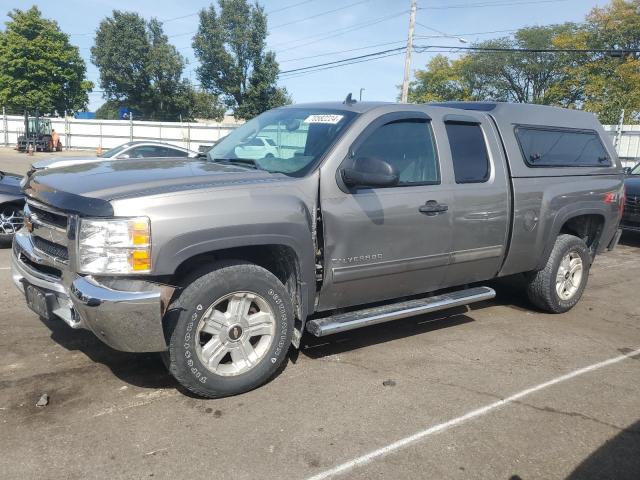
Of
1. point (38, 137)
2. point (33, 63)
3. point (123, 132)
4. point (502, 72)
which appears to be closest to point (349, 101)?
point (123, 132)

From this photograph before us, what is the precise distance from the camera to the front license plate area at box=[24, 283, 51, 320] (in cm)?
346

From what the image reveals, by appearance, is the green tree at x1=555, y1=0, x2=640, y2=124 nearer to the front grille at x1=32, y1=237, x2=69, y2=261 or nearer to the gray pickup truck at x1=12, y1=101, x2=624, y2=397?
the gray pickup truck at x1=12, y1=101, x2=624, y2=397

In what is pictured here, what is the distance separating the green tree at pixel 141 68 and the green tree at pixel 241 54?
10.2ft

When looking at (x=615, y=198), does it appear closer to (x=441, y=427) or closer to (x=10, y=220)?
(x=441, y=427)

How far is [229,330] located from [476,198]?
2.35 meters

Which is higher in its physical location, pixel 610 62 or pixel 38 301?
pixel 610 62

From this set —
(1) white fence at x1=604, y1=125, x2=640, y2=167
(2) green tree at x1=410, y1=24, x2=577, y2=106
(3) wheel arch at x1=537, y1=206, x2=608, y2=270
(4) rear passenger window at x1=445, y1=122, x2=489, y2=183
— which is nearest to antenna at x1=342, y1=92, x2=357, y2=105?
(4) rear passenger window at x1=445, y1=122, x2=489, y2=183

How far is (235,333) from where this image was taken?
3.53 m

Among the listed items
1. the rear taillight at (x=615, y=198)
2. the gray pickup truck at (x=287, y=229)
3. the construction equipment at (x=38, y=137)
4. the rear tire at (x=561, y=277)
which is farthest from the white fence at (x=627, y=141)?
the construction equipment at (x=38, y=137)

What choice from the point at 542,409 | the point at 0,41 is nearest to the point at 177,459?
the point at 542,409

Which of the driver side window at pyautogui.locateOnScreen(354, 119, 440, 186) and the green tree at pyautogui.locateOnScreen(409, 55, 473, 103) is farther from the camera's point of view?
the green tree at pyautogui.locateOnScreen(409, 55, 473, 103)

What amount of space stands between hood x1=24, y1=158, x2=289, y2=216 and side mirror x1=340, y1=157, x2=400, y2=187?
0.46 metres

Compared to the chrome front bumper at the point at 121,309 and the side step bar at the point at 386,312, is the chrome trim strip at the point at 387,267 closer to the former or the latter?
the side step bar at the point at 386,312

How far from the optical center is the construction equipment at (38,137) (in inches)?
1239
